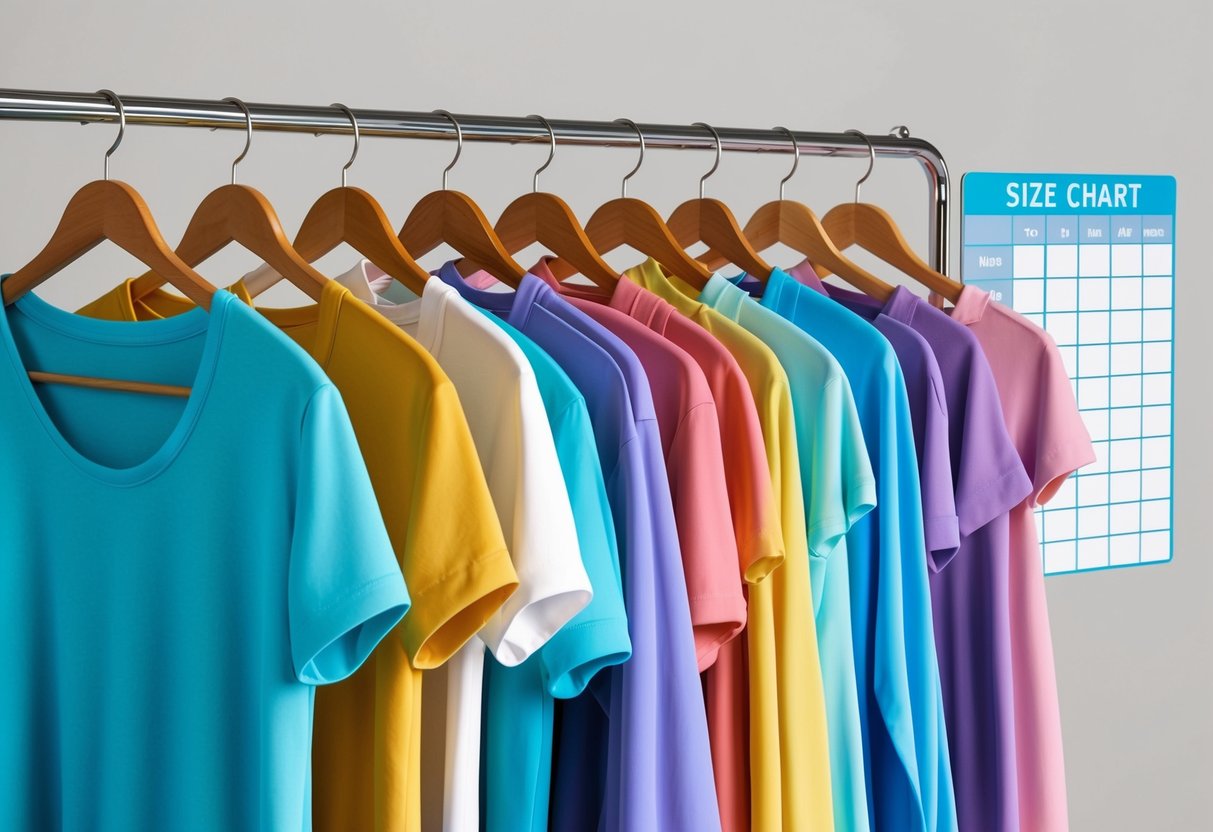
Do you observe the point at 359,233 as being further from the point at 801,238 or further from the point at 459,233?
the point at 801,238

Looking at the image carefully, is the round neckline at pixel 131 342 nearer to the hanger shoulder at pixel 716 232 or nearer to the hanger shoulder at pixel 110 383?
the hanger shoulder at pixel 110 383

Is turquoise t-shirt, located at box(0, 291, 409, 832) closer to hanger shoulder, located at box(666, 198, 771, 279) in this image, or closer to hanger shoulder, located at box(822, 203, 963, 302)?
hanger shoulder, located at box(666, 198, 771, 279)

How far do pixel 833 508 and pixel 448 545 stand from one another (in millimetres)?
420

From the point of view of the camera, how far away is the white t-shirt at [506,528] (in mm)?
1023

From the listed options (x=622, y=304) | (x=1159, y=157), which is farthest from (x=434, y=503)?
(x=1159, y=157)

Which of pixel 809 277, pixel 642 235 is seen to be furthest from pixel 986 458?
pixel 642 235

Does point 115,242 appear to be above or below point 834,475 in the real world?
above

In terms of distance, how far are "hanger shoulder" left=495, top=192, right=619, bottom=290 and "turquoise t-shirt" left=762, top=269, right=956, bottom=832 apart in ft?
0.79

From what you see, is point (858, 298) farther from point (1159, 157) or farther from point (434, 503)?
point (1159, 157)

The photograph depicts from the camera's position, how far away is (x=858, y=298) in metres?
1.49

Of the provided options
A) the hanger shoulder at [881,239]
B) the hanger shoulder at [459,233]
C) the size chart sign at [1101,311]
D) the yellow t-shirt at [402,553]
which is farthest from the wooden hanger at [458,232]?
the size chart sign at [1101,311]

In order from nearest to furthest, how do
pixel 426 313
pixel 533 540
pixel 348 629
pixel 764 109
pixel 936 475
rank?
pixel 348 629 → pixel 533 540 → pixel 426 313 → pixel 936 475 → pixel 764 109

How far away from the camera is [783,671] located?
122cm

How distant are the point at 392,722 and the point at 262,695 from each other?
0.32 feet
